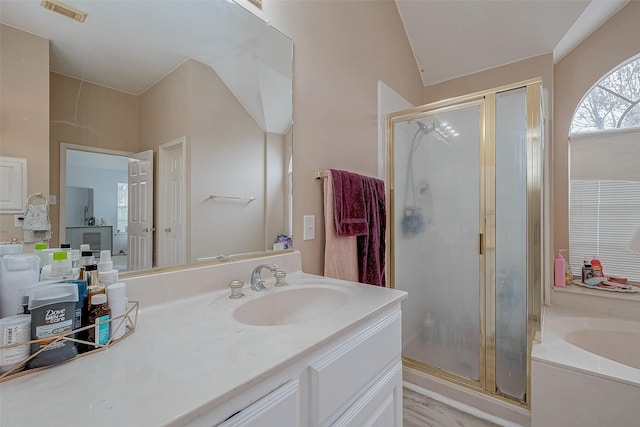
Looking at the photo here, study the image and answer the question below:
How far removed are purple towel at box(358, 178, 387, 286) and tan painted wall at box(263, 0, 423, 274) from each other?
19 centimetres

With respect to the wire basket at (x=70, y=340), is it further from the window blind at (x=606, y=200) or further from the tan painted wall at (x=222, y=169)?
the window blind at (x=606, y=200)

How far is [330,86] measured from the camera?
1.55 meters

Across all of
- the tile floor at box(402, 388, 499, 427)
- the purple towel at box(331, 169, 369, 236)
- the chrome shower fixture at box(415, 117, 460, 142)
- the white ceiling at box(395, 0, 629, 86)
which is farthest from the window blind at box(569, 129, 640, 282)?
the purple towel at box(331, 169, 369, 236)

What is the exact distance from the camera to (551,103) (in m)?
2.15

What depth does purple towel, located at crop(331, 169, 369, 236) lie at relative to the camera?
142cm

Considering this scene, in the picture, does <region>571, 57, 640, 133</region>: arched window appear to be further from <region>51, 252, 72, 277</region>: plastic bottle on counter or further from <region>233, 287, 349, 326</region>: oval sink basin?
<region>51, 252, 72, 277</region>: plastic bottle on counter

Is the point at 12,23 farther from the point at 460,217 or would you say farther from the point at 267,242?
the point at 460,217

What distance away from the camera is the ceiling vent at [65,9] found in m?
0.73

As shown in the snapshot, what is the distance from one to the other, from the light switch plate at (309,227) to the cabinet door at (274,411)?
0.85 meters

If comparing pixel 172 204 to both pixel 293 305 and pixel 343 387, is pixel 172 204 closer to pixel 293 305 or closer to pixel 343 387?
pixel 293 305

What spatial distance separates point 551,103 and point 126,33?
2643 millimetres

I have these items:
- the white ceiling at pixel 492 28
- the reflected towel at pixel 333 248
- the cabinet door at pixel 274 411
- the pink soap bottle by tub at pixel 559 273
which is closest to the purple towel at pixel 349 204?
the reflected towel at pixel 333 248

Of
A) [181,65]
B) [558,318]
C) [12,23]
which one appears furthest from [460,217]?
[12,23]

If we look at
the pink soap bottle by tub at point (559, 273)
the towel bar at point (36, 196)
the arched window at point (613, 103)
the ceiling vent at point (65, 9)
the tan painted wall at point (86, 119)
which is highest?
the arched window at point (613, 103)
